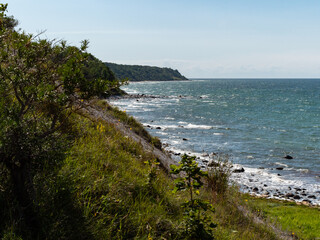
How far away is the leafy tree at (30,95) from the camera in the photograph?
11.0 feet

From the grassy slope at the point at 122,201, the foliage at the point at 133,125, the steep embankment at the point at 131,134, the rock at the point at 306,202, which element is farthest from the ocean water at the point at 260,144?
the grassy slope at the point at 122,201

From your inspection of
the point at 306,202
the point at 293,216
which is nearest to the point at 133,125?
the point at 293,216

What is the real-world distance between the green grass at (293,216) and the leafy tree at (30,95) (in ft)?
24.0

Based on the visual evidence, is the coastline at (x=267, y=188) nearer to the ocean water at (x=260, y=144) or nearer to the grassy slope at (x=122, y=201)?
the ocean water at (x=260, y=144)

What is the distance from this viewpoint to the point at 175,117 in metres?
48.8

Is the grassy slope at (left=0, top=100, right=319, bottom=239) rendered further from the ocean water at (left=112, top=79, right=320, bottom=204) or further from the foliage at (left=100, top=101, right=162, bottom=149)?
Result: the ocean water at (left=112, top=79, right=320, bottom=204)

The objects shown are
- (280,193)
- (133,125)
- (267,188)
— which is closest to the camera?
(133,125)

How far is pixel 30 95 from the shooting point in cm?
351

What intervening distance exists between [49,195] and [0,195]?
22.7 inches

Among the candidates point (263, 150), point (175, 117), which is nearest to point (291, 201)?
point (263, 150)

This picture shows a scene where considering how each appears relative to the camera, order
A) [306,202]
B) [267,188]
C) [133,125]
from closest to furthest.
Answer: [133,125] → [306,202] → [267,188]

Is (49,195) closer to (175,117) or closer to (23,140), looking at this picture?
(23,140)

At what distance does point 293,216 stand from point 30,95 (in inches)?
506

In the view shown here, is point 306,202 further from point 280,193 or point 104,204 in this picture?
point 104,204
